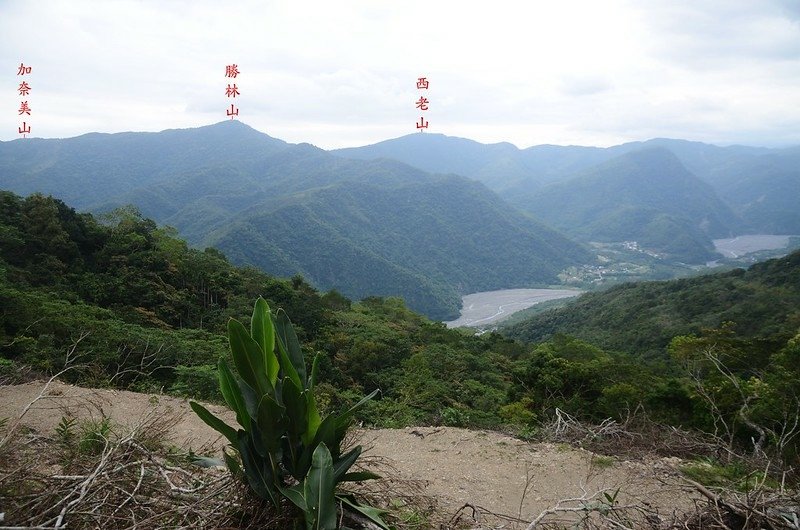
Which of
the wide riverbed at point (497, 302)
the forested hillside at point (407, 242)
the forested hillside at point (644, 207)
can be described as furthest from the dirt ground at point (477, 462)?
the forested hillside at point (644, 207)

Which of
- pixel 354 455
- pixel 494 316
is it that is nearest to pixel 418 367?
pixel 354 455

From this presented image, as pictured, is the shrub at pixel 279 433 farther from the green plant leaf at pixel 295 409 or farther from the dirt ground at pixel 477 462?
the dirt ground at pixel 477 462

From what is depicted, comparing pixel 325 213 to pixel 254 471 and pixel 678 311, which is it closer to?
pixel 678 311

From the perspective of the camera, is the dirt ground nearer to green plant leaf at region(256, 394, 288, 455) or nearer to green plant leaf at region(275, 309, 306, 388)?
green plant leaf at region(275, 309, 306, 388)

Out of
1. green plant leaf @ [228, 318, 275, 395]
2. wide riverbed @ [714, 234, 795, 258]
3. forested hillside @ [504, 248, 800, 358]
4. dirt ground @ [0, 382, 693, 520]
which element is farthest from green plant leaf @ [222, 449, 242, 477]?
wide riverbed @ [714, 234, 795, 258]

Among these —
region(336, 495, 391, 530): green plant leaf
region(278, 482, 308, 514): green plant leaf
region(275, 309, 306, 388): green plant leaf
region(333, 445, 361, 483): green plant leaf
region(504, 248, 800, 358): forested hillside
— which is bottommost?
region(504, 248, 800, 358): forested hillside

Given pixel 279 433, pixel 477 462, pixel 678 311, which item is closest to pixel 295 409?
pixel 279 433
